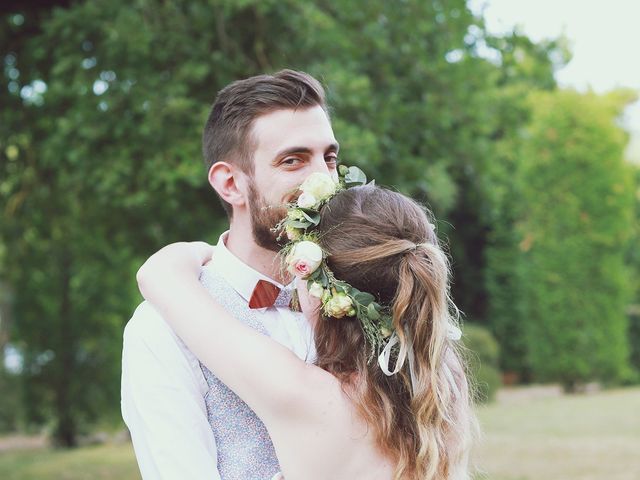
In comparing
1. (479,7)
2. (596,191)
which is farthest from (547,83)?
(596,191)

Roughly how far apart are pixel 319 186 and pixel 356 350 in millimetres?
423

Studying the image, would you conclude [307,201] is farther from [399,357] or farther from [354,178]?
[399,357]

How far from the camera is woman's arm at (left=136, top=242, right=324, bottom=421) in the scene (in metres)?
2.03

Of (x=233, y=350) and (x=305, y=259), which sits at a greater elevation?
(x=305, y=259)

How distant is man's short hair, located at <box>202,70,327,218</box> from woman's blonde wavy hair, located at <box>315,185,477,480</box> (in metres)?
0.33

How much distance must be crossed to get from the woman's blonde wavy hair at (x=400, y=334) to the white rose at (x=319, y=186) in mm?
32

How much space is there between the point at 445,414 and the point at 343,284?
401 mm

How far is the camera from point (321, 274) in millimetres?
2174

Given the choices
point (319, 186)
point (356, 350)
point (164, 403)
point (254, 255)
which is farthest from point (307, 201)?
point (164, 403)

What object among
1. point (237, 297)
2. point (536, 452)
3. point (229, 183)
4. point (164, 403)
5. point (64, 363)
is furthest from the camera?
point (64, 363)

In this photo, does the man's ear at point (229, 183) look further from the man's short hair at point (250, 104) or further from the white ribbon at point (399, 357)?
the white ribbon at point (399, 357)

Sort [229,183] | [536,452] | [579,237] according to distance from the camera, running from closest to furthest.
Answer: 1. [229,183]
2. [536,452]
3. [579,237]

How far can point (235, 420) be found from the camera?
2.14 m

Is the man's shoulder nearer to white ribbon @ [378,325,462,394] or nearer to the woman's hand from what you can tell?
the woman's hand
